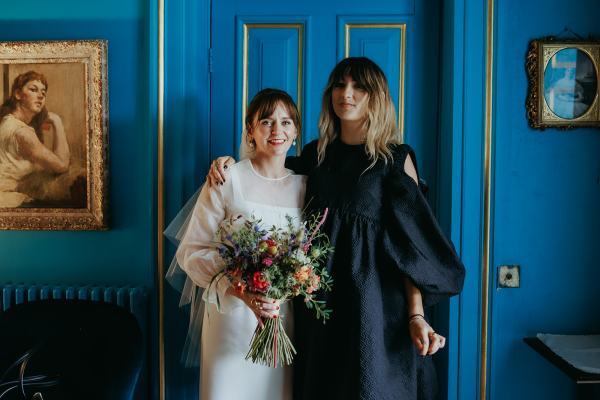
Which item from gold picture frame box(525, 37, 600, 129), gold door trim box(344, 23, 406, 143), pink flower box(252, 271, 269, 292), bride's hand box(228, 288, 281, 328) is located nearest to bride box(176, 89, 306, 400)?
bride's hand box(228, 288, 281, 328)

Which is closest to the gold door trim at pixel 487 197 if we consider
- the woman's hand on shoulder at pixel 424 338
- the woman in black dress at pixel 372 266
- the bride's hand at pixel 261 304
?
the woman in black dress at pixel 372 266

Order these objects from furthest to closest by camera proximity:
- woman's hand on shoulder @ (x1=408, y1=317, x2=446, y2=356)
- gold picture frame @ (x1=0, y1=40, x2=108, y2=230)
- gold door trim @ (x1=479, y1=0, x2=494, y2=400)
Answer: gold picture frame @ (x1=0, y1=40, x2=108, y2=230) < gold door trim @ (x1=479, y1=0, x2=494, y2=400) < woman's hand on shoulder @ (x1=408, y1=317, x2=446, y2=356)

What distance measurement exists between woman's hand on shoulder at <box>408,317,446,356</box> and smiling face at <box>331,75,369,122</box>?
76 cm

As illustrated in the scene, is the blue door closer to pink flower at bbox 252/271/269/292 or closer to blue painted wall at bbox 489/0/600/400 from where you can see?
blue painted wall at bbox 489/0/600/400

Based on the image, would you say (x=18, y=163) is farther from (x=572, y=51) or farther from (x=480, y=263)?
(x=572, y=51)

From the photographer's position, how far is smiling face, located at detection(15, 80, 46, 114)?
2047 millimetres

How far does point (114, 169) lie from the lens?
2.08 metres

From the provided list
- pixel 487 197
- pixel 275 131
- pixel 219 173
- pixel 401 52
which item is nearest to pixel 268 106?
pixel 275 131

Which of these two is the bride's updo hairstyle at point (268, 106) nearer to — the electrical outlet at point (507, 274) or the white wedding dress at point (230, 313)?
the white wedding dress at point (230, 313)

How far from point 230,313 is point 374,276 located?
1.73 feet

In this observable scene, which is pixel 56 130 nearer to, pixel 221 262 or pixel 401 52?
pixel 221 262

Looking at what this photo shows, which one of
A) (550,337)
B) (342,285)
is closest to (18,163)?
(342,285)

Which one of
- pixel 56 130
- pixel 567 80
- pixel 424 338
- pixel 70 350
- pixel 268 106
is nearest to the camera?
pixel 424 338

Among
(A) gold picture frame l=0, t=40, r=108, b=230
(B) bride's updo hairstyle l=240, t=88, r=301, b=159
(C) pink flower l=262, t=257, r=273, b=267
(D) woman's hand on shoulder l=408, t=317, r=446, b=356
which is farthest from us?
(A) gold picture frame l=0, t=40, r=108, b=230
